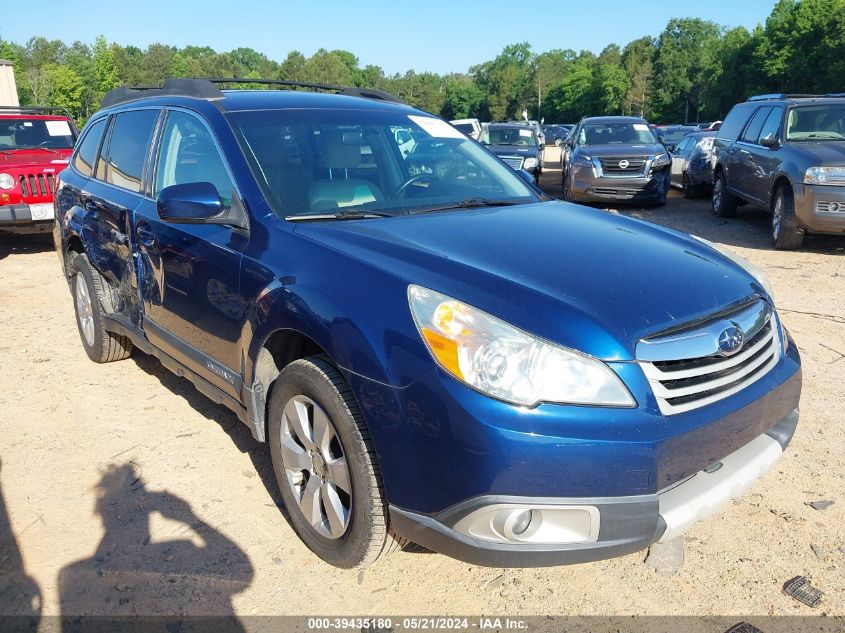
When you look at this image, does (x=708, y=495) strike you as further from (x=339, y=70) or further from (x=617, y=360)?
(x=339, y=70)

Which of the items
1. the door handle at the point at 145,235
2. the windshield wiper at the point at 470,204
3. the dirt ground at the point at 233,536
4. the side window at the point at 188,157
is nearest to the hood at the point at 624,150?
the dirt ground at the point at 233,536

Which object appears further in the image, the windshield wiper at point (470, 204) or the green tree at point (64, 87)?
the green tree at point (64, 87)

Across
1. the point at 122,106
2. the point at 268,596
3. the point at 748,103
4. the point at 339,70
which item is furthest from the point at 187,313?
the point at 339,70

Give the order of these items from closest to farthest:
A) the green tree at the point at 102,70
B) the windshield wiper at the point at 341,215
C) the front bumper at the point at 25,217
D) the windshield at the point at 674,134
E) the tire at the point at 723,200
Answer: the windshield wiper at the point at 341,215
the front bumper at the point at 25,217
the tire at the point at 723,200
the windshield at the point at 674,134
the green tree at the point at 102,70

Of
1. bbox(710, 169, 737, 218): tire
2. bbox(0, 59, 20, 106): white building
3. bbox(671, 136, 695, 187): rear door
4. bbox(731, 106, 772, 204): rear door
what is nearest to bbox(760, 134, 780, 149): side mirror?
bbox(731, 106, 772, 204): rear door

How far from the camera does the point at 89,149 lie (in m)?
4.91

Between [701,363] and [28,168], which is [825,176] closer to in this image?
[701,363]

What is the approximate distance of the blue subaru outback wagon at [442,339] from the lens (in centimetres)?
211

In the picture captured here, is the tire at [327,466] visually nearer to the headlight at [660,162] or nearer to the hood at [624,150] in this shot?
the hood at [624,150]

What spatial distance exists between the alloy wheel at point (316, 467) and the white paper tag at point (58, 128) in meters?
9.77

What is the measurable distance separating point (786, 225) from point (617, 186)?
12.5 ft

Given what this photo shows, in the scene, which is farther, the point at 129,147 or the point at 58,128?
the point at 58,128

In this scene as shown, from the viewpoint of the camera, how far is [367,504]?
238 centimetres

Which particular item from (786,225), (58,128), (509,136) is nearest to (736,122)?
(786,225)
